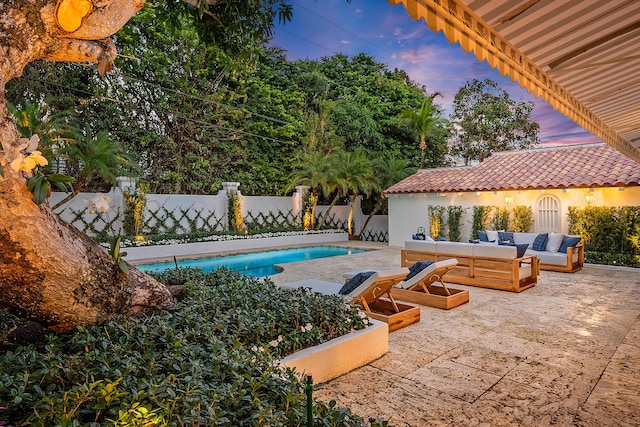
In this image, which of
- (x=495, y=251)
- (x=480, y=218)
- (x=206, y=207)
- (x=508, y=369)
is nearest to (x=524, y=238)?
(x=480, y=218)

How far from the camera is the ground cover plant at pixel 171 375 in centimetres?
184

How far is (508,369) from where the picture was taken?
3.98m

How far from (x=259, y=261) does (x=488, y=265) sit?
27.1 ft

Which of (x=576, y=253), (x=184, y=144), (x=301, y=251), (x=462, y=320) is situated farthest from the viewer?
(x=184, y=144)

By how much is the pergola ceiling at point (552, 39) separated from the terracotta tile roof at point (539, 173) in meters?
10.2

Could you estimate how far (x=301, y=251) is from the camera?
16312mm

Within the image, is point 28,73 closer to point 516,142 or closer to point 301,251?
point 301,251

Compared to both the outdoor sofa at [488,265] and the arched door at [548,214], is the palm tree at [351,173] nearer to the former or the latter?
the arched door at [548,214]

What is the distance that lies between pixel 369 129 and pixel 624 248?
1327cm

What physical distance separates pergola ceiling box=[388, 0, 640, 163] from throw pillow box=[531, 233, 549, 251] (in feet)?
27.5

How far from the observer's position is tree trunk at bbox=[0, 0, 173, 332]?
2479mm

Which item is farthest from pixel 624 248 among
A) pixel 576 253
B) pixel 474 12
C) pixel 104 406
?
pixel 104 406

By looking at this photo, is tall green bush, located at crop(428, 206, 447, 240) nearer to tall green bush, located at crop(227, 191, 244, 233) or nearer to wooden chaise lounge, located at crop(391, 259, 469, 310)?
tall green bush, located at crop(227, 191, 244, 233)

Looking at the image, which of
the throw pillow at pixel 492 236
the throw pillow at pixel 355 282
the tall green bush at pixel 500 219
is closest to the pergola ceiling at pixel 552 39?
the throw pillow at pixel 355 282
